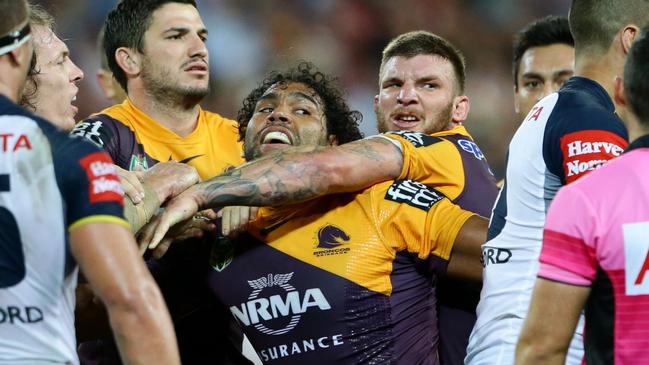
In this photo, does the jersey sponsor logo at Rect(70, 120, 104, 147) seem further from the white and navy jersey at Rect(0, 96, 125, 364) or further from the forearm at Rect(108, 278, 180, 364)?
the forearm at Rect(108, 278, 180, 364)

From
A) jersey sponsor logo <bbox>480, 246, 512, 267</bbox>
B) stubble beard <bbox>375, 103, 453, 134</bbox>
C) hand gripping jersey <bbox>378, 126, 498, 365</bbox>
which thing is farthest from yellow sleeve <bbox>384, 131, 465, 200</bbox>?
stubble beard <bbox>375, 103, 453, 134</bbox>

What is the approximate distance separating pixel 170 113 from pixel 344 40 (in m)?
3.85

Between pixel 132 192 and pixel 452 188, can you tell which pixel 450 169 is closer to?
pixel 452 188

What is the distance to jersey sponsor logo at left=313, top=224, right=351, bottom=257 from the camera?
154 inches

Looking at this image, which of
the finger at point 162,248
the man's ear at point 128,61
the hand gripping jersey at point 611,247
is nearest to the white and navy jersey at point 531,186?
the hand gripping jersey at point 611,247

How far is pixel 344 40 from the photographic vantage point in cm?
912

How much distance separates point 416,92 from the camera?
5281mm

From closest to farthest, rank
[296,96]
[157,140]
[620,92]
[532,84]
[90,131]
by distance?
[620,92] < [296,96] < [90,131] < [157,140] < [532,84]

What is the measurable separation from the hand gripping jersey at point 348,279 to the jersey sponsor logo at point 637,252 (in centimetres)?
142

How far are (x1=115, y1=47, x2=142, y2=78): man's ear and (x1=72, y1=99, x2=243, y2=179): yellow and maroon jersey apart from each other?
0.24 metres

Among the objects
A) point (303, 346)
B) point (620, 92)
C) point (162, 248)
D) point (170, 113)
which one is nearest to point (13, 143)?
point (162, 248)

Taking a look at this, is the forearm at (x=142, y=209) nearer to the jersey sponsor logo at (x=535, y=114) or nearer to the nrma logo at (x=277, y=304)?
the nrma logo at (x=277, y=304)

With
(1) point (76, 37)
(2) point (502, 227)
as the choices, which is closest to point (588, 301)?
(2) point (502, 227)

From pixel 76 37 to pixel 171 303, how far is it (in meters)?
4.94
